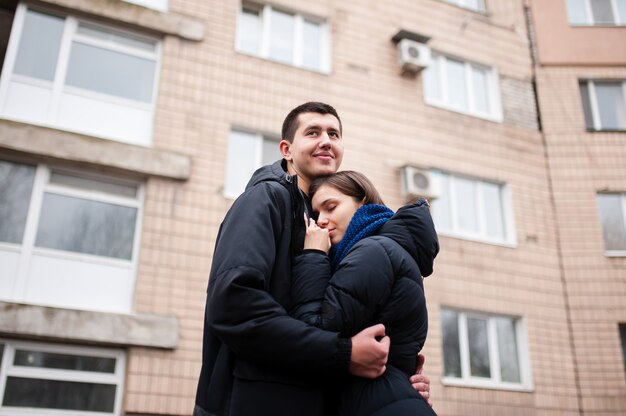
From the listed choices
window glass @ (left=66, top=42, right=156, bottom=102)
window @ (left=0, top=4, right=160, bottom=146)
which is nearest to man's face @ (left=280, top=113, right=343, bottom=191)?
window @ (left=0, top=4, right=160, bottom=146)

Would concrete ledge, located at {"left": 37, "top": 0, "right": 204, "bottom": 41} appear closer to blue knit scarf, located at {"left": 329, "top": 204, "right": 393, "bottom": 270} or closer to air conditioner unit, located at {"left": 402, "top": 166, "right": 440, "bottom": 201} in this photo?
air conditioner unit, located at {"left": 402, "top": 166, "right": 440, "bottom": 201}

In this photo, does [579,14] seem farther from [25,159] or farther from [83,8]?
[25,159]

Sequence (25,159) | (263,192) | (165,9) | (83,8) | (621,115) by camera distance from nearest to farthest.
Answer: (263,192), (25,159), (83,8), (165,9), (621,115)

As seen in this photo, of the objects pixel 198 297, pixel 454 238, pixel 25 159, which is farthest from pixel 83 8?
pixel 454 238

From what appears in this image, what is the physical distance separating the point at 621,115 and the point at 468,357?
24.6 ft

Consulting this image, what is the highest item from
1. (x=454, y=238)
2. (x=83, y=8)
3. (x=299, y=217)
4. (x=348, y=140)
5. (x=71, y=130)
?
(x=83, y=8)

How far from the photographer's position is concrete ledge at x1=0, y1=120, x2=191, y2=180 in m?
9.09

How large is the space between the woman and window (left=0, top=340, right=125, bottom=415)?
727cm

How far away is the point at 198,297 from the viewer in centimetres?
951

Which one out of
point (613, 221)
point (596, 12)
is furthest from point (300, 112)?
point (596, 12)

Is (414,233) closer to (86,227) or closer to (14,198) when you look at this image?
(86,227)

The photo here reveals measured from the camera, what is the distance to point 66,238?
9281 mm

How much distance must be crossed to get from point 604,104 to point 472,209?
4871 mm

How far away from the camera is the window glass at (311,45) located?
40.3 ft
